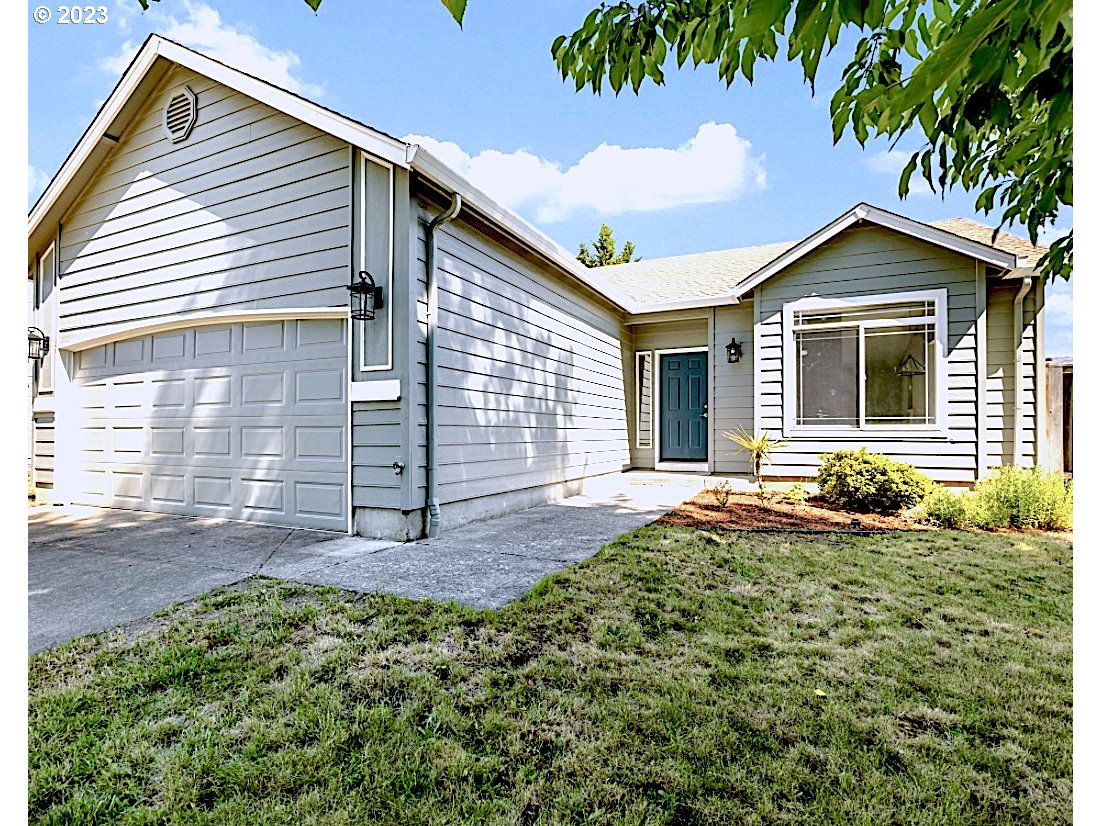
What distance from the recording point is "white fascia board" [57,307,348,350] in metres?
5.31

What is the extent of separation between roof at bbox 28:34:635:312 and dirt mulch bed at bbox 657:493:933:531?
141 inches

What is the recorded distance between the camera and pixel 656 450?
10.6 metres

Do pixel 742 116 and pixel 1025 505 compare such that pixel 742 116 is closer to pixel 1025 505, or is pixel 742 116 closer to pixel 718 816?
pixel 1025 505

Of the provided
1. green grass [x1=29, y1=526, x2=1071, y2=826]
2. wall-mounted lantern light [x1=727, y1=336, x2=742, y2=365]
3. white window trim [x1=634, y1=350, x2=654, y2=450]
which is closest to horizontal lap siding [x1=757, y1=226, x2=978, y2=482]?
wall-mounted lantern light [x1=727, y1=336, x2=742, y2=365]

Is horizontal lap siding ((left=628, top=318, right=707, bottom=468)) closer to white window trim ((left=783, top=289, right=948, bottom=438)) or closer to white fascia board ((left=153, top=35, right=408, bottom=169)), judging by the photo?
white window trim ((left=783, top=289, right=948, bottom=438))

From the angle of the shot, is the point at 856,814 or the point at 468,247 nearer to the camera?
the point at 856,814

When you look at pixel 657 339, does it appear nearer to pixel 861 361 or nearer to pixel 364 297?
pixel 861 361

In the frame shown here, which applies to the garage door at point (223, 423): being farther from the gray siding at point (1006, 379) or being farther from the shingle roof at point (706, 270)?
the gray siding at point (1006, 379)

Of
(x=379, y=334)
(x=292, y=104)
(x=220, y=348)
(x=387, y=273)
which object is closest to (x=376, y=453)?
(x=379, y=334)

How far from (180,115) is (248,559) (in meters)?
5.15

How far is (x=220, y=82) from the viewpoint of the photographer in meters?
5.72
